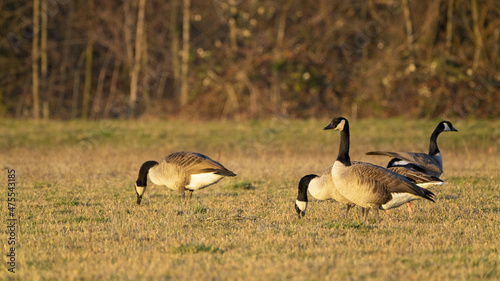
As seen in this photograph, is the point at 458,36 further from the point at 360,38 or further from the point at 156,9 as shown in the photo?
the point at 156,9

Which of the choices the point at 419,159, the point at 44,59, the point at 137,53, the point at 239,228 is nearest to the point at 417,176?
the point at 419,159

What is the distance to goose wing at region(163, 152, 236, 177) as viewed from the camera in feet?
38.6

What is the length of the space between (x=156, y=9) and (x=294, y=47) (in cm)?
984

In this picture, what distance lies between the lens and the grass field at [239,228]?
6.95 meters

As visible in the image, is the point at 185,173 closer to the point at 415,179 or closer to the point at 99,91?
the point at 415,179

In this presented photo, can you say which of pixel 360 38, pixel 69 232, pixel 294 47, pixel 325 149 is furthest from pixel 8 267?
pixel 360 38

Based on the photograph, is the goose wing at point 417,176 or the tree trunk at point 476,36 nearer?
the goose wing at point 417,176

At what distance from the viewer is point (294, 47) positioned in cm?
3359

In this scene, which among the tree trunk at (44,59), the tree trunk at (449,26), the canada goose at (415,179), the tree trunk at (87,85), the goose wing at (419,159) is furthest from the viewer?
the tree trunk at (87,85)

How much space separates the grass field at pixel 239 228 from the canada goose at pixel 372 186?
1.22 feet

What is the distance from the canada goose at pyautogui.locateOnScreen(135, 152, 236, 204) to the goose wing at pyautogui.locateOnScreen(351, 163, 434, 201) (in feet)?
9.12

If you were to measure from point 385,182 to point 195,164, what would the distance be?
12.4ft

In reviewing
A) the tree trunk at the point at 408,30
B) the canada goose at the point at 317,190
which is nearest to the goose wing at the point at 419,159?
the canada goose at the point at 317,190

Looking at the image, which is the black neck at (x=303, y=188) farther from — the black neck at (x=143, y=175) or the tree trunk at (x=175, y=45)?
the tree trunk at (x=175, y=45)
